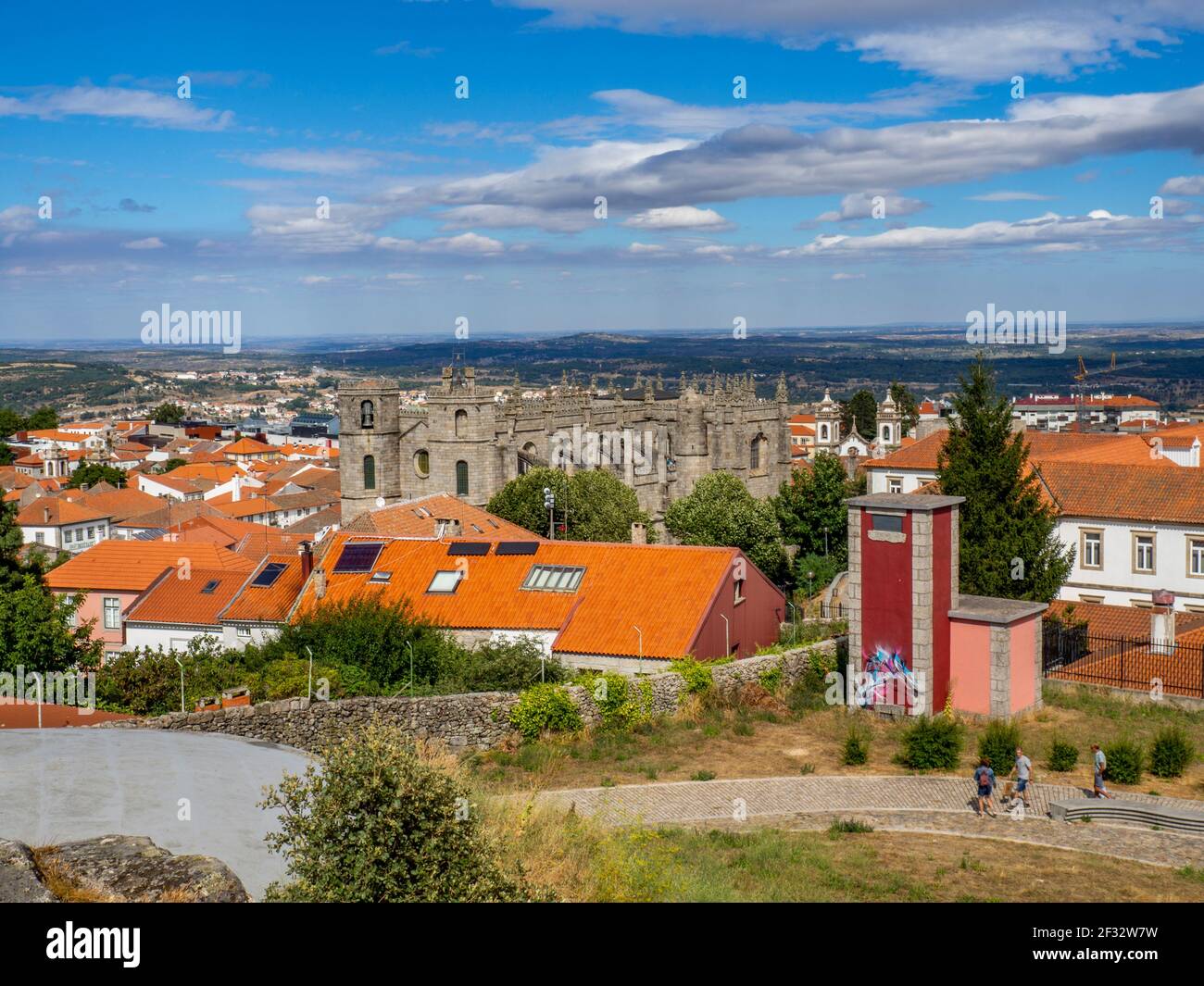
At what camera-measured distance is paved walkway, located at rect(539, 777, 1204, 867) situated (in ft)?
55.7

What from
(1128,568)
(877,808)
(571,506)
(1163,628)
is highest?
(571,506)

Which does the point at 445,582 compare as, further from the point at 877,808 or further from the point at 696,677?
the point at 877,808

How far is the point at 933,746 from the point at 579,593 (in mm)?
11229

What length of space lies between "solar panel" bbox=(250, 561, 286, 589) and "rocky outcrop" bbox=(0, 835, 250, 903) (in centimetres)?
2539

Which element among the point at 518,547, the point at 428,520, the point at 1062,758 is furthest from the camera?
the point at 428,520

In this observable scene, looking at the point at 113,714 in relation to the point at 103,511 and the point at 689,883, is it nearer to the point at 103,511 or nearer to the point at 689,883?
the point at 689,883

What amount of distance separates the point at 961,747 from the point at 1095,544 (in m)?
21.7

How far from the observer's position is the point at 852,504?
24.0 m

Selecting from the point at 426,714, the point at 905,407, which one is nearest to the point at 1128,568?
the point at 426,714

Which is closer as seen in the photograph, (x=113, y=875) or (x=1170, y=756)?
(x=113, y=875)

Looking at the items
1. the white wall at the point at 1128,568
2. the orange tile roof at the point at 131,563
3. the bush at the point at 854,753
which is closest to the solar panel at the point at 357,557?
the orange tile roof at the point at 131,563

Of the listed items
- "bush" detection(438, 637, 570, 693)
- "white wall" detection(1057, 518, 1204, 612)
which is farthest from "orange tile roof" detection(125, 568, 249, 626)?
"white wall" detection(1057, 518, 1204, 612)

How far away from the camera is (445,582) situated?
3173 centimetres
